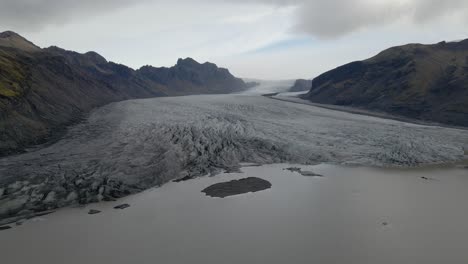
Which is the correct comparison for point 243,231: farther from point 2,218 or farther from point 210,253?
point 2,218

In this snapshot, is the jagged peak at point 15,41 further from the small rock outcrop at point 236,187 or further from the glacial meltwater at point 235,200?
the small rock outcrop at point 236,187

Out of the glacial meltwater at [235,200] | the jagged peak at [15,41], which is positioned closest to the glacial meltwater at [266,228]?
the glacial meltwater at [235,200]

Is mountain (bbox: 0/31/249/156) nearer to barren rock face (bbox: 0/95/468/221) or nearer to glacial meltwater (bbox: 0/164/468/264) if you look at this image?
barren rock face (bbox: 0/95/468/221)

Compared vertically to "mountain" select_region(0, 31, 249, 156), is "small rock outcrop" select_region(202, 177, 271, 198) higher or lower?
lower

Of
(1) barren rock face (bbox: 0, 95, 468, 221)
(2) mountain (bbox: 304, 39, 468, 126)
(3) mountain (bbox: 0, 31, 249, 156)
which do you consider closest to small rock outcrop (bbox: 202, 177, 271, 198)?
(1) barren rock face (bbox: 0, 95, 468, 221)

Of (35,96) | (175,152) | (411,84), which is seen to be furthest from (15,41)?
(411,84)

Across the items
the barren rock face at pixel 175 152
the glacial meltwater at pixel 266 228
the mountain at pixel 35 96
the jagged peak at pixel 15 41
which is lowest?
the glacial meltwater at pixel 266 228
